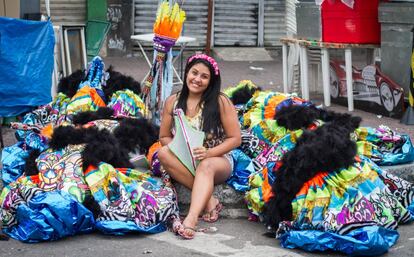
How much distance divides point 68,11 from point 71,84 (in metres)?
7.44

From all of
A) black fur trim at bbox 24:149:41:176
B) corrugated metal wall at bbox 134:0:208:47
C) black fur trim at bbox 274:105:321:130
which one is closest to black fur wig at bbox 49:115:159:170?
black fur trim at bbox 24:149:41:176

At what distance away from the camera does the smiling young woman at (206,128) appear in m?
5.69

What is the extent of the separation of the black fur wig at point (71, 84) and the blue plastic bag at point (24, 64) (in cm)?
108

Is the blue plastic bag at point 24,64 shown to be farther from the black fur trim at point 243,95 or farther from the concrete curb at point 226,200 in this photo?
the concrete curb at point 226,200

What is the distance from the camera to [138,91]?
7.85 m

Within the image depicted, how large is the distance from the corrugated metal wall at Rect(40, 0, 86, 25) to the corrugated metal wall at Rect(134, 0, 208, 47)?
1.03 metres

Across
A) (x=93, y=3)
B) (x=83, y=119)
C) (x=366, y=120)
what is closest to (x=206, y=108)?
(x=83, y=119)

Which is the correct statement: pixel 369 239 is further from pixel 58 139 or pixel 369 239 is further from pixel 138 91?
pixel 138 91

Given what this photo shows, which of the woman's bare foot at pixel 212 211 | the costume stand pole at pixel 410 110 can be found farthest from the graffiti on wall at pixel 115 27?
the woman's bare foot at pixel 212 211

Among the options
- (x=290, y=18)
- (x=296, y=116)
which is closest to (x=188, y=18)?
(x=290, y=18)

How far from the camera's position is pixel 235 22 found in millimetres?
16000

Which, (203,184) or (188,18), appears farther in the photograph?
(188,18)

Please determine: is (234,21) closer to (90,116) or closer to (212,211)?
(90,116)

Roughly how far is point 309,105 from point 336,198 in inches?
58.6
